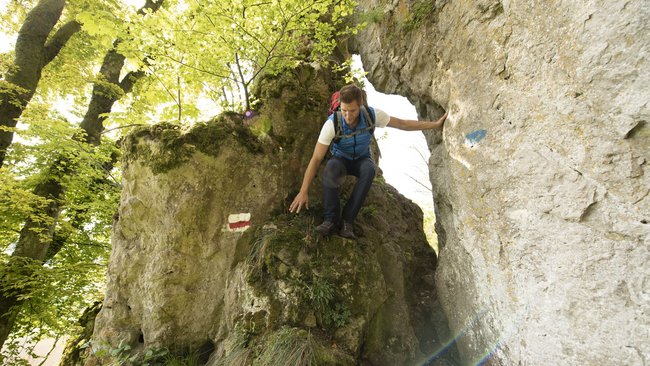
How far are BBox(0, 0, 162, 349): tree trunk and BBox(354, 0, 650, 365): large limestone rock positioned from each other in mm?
7357

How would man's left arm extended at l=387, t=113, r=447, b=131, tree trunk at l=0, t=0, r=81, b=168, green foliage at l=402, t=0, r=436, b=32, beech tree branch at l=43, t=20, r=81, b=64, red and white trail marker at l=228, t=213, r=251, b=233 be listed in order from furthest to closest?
beech tree branch at l=43, t=20, r=81, b=64 < tree trunk at l=0, t=0, r=81, b=168 < green foliage at l=402, t=0, r=436, b=32 < red and white trail marker at l=228, t=213, r=251, b=233 < man's left arm extended at l=387, t=113, r=447, b=131

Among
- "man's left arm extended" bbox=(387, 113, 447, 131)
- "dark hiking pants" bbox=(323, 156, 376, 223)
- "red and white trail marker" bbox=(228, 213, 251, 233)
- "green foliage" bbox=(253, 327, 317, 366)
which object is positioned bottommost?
"green foliage" bbox=(253, 327, 317, 366)

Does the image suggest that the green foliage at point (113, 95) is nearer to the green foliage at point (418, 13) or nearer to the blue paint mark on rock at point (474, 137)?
the green foliage at point (418, 13)

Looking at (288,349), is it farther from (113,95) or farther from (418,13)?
(113,95)

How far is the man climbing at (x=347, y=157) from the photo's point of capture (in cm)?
397

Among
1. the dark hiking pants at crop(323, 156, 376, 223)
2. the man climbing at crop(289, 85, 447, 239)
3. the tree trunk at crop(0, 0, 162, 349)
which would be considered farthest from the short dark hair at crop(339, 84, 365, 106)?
the tree trunk at crop(0, 0, 162, 349)

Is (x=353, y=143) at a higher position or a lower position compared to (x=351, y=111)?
lower

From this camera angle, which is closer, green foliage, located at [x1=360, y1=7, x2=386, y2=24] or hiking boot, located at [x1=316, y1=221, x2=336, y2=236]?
hiking boot, located at [x1=316, y1=221, x2=336, y2=236]

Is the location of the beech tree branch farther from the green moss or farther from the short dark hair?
the short dark hair

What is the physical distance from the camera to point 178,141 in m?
4.50

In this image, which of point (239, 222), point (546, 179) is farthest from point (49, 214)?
point (546, 179)

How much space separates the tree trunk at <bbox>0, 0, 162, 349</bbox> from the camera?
6.91 metres

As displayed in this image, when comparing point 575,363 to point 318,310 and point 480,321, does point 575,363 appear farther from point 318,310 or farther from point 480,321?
point 318,310

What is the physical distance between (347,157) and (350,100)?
3.09 ft
